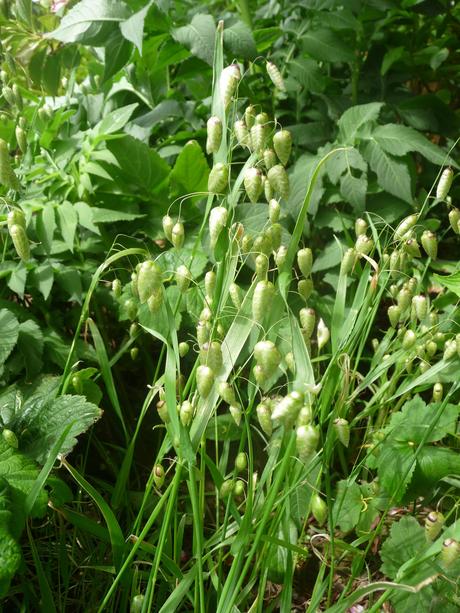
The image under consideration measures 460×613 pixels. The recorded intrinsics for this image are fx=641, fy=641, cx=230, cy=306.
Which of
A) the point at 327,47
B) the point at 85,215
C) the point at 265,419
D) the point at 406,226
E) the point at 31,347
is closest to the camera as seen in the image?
the point at 265,419

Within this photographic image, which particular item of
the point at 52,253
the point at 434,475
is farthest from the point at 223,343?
the point at 52,253

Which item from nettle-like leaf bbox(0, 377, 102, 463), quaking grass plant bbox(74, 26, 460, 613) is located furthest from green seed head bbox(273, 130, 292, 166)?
nettle-like leaf bbox(0, 377, 102, 463)

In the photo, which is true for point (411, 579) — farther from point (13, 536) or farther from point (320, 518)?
point (13, 536)

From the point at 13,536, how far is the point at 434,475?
0.64 meters

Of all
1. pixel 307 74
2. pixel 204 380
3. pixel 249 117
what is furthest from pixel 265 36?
pixel 204 380

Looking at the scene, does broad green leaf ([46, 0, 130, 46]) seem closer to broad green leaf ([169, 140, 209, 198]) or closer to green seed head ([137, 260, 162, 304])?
broad green leaf ([169, 140, 209, 198])

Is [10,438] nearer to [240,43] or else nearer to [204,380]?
[204,380]

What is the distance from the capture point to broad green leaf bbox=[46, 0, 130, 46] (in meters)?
1.34

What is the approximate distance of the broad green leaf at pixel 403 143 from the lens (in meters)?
1.38

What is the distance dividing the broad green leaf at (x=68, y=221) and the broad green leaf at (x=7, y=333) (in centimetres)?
19

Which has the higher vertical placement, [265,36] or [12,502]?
[265,36]

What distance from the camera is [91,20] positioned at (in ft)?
4.44

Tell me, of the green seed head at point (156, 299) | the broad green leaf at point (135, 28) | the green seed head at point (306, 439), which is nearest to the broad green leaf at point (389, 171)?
the broad green leaf at point (135, 28)

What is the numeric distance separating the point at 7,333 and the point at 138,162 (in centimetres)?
50
